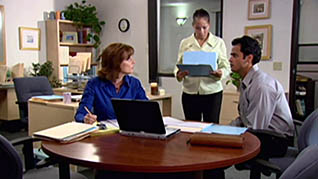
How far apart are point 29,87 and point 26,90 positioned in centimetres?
6

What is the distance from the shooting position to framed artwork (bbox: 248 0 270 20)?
15.1 ft

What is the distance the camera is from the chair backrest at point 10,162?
147 centimetres

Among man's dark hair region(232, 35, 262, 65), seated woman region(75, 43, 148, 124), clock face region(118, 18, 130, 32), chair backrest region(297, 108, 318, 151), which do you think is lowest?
chair backrest region(297, 108, 318, 151)

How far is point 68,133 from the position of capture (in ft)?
5.48

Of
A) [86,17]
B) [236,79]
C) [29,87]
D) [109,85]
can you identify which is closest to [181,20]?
[86,17]

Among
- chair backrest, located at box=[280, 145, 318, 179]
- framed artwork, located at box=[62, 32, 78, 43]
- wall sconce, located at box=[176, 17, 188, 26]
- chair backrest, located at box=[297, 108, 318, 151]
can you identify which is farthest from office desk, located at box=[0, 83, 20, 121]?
chair backrest, located at box=[280, 145, 318, 179]

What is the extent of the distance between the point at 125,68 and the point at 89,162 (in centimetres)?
101

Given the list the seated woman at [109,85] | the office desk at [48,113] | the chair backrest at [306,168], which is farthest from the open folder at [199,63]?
the chair backrest at [306,168]

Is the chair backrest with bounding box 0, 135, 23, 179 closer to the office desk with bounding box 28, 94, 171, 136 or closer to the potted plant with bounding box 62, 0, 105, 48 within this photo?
the office desk with bounding box 28, 94, 171, 136

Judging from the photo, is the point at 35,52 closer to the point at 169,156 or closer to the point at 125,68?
the point at 125,68

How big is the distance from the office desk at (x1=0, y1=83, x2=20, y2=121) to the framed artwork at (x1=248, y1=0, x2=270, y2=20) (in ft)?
12.1

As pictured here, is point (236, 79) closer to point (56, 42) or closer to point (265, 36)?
point (265, 36)

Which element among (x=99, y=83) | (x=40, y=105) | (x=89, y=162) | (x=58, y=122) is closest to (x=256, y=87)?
(x=99, y=83)

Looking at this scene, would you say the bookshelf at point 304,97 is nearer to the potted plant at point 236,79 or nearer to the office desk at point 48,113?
the potted plant at point 236,79
